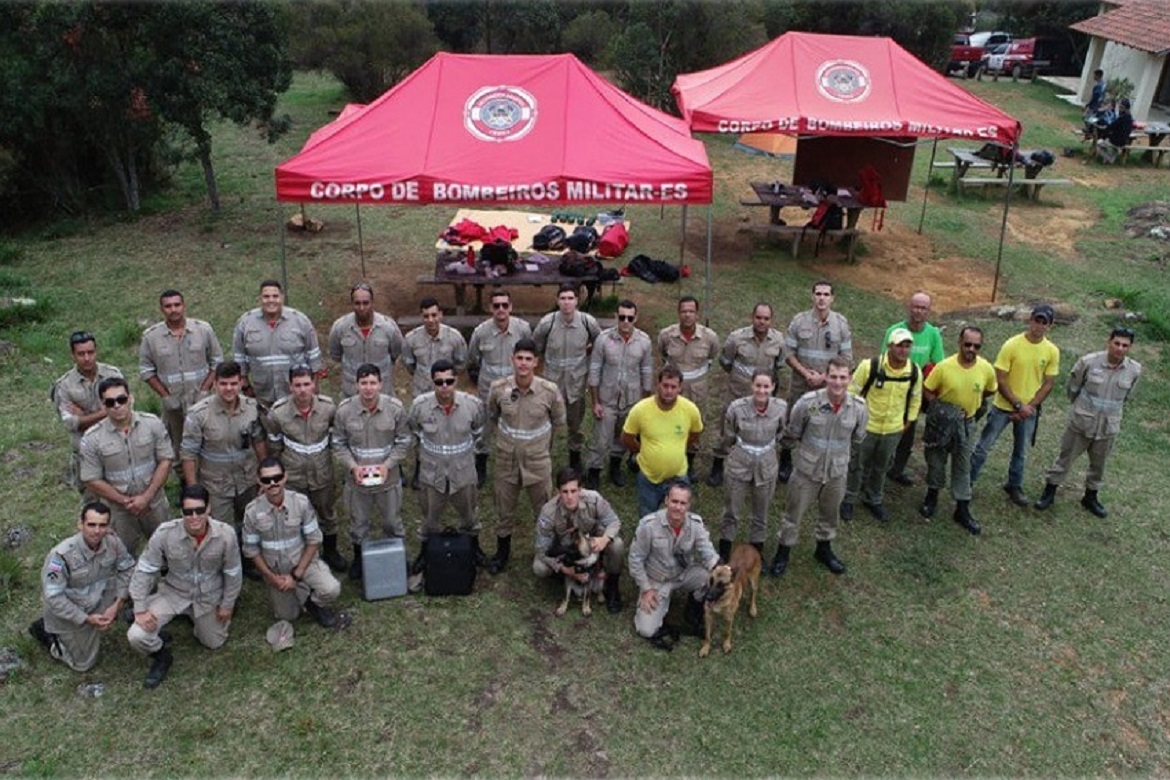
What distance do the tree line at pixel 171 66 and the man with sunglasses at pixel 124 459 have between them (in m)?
9.34

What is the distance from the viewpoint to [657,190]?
8.90m

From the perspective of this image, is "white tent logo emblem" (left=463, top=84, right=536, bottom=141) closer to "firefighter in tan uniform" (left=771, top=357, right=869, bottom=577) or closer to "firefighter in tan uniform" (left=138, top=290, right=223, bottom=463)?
"firefighter in tan uniform" (left=138, top=290, right=223, bottom=463)

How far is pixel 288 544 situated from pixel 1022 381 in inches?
232

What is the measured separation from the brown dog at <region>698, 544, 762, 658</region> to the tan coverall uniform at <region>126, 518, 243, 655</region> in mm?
3054

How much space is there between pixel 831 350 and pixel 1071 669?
119 inches

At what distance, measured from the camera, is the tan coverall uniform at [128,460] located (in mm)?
5961

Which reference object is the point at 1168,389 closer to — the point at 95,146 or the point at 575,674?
the point at 575,674

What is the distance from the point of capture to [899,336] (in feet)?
22.9

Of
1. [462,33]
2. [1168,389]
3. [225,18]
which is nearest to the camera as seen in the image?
[1168,389]

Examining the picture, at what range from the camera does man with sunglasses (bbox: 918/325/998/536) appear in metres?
7.16

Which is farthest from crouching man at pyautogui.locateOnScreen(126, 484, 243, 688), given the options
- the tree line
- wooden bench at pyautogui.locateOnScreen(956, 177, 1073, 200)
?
wooden bench at pyautogui.locateOnScreen(956, 177, 1073, 200)

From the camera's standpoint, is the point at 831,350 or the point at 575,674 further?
the point at 831,350

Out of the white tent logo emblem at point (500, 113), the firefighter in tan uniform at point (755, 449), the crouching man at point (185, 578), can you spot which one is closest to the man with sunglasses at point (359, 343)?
the crouching man at point (185, 578)

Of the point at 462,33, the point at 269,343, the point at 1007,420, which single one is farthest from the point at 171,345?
the point at 462,33
